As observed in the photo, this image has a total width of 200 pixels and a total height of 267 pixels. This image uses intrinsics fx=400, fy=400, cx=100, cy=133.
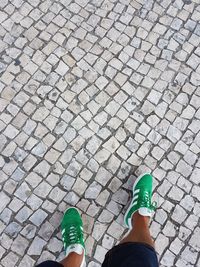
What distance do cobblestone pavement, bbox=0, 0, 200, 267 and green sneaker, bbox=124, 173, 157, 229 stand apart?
106 mm

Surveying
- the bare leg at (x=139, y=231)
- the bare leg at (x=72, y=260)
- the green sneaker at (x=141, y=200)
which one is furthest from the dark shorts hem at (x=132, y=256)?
the green sneaker at (x=141, y=200)

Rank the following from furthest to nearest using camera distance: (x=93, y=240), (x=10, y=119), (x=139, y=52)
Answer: (x=139, y=52) → (x=10, y=119) → (x=93, y=240)

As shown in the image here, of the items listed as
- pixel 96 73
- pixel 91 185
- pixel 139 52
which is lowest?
pixel 91 185

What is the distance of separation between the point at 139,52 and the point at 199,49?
0.70m

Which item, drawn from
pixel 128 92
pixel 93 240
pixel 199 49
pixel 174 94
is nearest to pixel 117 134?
pixel 128 92

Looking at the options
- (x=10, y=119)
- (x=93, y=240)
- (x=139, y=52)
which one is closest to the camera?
(x=93, y=240)

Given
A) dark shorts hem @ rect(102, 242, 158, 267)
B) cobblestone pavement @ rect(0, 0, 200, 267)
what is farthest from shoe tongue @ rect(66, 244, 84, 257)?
dark shorts hem @ rect(102, 242, 158, 267)

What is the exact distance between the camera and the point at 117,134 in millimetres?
4227

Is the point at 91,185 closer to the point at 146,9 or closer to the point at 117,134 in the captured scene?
the point at 117,134

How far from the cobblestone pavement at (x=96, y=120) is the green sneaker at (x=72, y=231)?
0.11 metres

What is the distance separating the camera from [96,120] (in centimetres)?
426

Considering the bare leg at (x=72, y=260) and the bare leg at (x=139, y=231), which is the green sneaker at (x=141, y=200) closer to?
the bare leg at (x=139, y=231)

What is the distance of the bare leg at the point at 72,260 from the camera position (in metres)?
3.57

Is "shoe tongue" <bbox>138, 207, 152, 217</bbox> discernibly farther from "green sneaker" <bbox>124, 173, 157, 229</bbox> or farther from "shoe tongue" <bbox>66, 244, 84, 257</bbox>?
"shoe tongue" <bbox>66, 244, 84, 257</bbox>
